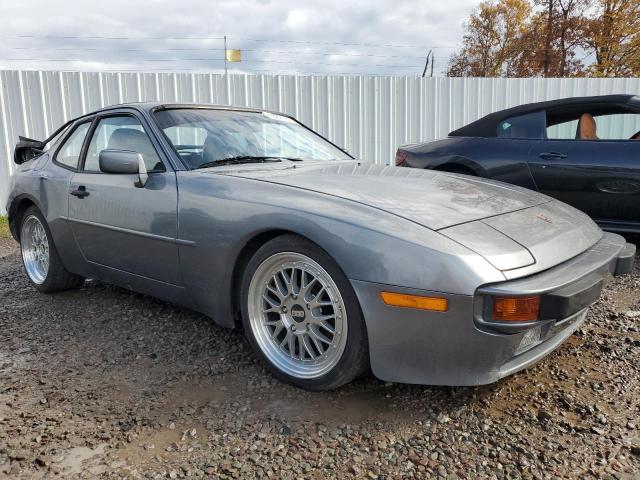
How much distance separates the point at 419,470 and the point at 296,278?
3.12ft

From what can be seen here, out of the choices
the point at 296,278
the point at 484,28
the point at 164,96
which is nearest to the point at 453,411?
the point at 296,278

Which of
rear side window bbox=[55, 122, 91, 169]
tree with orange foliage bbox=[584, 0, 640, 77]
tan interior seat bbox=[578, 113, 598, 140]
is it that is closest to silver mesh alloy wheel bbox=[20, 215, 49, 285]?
rear side window bbox=[55, 122, 91, 169]

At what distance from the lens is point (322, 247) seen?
6.97ft

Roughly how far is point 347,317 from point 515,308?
0.64m

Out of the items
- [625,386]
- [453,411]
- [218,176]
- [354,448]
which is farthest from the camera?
[218,176]

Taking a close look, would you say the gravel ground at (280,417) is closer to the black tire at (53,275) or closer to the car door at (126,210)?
the car door at (126,210)

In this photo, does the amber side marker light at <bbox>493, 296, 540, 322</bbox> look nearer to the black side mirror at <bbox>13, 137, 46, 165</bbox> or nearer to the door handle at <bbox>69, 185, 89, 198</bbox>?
the door handle at <bbox>69, 185, 89, 198</bbox>

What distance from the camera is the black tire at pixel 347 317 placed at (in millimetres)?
2070

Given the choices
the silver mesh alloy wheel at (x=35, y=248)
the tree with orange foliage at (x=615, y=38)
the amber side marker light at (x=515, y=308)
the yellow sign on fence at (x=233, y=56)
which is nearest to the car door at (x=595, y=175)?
the amber side marker light at (x=515, y=308)

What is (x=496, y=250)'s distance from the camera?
1958mm

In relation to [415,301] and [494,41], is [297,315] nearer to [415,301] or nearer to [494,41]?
[415,301]

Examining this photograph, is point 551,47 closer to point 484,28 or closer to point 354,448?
point 484,28

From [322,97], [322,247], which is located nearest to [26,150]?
[322,247]

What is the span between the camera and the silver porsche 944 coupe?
191cm
